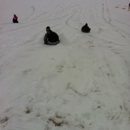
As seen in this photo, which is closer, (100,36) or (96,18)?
(100,36)

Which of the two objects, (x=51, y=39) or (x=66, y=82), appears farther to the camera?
(x=51, y=39)

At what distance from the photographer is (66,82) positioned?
5.45 metres

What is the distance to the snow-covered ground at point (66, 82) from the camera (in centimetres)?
421

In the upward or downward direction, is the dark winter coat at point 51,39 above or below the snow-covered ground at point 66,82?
above

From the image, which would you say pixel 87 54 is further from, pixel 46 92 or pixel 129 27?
pixel 129 27

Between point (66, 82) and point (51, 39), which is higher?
point (51, 39)

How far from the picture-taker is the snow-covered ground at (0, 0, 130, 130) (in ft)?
13.8

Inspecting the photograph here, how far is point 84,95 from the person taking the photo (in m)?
4.90

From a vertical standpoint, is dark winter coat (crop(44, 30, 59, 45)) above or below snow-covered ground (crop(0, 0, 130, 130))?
above

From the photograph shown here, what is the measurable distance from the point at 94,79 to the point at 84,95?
872mm

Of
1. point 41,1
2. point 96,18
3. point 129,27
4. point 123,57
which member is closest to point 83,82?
point 123,57

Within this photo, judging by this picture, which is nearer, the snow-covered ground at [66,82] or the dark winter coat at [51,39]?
the snow-covered ground at [66,82]

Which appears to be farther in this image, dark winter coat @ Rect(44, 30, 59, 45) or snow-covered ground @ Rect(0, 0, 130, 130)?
dark winter coat @ Rect(44, 30, 59, 45)

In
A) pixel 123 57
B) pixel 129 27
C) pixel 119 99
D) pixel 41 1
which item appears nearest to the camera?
pixel 119 99
